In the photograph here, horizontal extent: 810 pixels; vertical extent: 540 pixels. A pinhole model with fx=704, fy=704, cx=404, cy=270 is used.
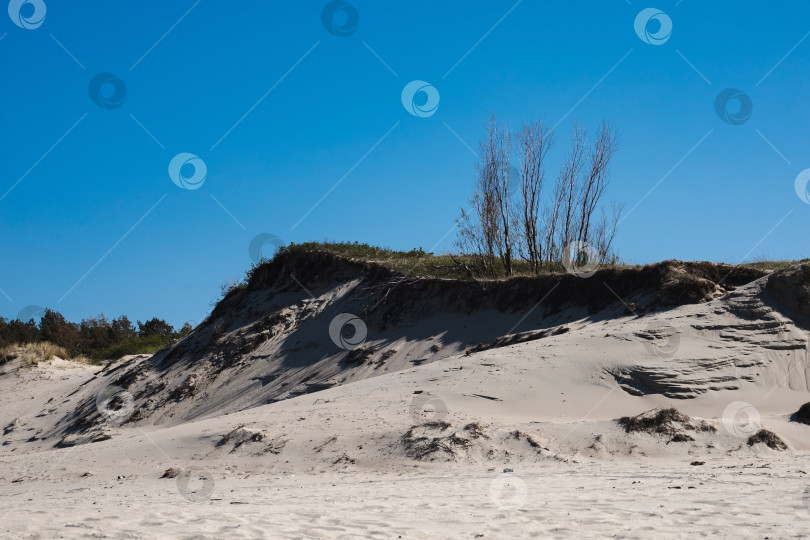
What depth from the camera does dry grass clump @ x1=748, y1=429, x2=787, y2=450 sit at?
9219 millimetres

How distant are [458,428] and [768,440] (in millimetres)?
4097

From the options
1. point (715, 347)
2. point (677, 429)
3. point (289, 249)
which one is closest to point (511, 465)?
point (677, 429)

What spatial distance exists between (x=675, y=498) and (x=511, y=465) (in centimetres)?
285

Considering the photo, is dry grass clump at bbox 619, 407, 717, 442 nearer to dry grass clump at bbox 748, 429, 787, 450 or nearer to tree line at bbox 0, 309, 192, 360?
dry grass clump at bbox 748, 429, 787, 450

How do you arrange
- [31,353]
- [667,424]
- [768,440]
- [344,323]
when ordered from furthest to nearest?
1. [31,353]
2. [344,323]
3. [667,424]
4. [768,440]

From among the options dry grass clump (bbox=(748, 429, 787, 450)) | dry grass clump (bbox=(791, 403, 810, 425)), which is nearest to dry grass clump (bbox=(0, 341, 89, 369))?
dry grass clump (bbox=(748, 429, 787, 450))

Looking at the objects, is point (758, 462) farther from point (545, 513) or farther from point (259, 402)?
point (259, 402)

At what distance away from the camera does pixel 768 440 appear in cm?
928

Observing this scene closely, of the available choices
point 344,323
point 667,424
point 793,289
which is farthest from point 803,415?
point 344,323

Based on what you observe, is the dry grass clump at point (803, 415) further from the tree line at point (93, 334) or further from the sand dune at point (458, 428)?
the tree line at point (93, 334)

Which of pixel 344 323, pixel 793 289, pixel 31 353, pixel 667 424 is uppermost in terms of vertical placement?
pixel 31 353

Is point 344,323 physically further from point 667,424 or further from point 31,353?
point 31,353

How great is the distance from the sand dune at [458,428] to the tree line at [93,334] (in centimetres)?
1021

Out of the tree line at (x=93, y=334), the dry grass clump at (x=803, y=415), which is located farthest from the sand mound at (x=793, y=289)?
the tree line at (x=93, y=334)
